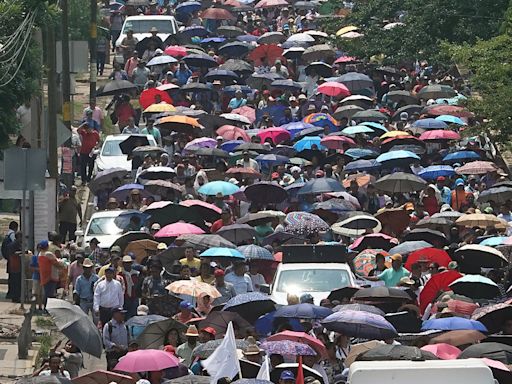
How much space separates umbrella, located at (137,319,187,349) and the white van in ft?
27.3

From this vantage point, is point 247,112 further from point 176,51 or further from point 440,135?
point 176,51

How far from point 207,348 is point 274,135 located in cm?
1856

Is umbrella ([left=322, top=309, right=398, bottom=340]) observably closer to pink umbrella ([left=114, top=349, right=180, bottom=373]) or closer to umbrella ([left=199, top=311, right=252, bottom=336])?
umbrella ([left=199, top=311, right=252, bottom=336])

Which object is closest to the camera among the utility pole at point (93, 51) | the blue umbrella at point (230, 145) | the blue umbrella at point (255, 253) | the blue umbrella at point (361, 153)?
the blue umbrella at point (255, 253)

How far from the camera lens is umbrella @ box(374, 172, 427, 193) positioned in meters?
Answer: 34.5

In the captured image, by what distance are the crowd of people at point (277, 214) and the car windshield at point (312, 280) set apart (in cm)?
38

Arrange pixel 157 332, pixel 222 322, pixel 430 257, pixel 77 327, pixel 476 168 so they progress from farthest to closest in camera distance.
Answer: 1. pixel 476 168
2. pixel 430 257
3. pixel 222 322
4. pixel 157 332
5. pixel 77 327

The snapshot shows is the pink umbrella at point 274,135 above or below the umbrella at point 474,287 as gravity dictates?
below

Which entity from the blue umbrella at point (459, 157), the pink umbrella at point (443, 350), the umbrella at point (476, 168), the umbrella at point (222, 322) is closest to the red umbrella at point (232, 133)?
the blue umbrella at point (459, 157)

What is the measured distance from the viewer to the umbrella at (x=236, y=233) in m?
30.7

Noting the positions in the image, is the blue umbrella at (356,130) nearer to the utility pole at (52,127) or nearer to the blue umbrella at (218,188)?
the blue umbrella at (218,188)

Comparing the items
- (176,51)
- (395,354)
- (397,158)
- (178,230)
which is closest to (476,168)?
(397,158)

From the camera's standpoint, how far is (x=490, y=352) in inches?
829

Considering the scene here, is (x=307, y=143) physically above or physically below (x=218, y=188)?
below
